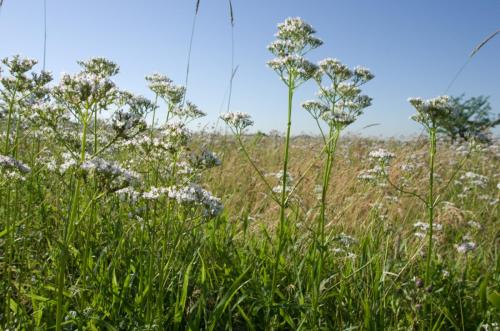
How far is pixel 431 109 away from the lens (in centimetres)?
362

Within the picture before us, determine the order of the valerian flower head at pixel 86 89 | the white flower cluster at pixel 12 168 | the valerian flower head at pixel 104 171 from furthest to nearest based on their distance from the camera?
the white flower cluster at pixel 12 168 < the valerian flower head at pixel 86 89 < the valerian flower head at pixel 104 171

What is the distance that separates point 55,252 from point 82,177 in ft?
3.76

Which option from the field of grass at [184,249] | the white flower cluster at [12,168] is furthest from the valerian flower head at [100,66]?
the white flower cluster at [12,168]

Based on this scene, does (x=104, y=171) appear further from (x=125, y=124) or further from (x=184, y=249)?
(x=184, y=249)

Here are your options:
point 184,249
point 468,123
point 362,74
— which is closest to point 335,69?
point 362,74

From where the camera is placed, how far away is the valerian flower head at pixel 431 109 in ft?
11.8

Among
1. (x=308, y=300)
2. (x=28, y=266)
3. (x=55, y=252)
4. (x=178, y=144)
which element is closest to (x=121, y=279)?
(x=55, y=252)

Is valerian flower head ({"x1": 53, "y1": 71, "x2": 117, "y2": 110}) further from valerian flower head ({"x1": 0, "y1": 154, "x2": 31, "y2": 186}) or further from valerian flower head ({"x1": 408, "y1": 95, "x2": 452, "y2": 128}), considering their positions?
valerian flower head ({"x1": 408, "y1": 95, "x2": 452, "y2": 128})

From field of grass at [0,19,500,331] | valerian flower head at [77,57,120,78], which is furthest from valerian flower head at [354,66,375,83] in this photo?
valerian flower head at [77,57,120,78]

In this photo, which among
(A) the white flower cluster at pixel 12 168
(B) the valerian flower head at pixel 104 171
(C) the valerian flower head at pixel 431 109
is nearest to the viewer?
(B) the valerian flower head at pixel 104 171

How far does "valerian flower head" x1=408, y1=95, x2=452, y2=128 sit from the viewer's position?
11.8 feet

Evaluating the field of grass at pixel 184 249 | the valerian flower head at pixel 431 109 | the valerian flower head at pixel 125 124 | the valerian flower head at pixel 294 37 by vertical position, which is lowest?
the field of grass at pixel 184 249

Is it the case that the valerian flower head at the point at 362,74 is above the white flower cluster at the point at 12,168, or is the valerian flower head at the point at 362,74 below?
above

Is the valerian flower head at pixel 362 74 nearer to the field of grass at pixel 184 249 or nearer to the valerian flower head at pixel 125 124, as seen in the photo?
the field of grass at pixel 184 249
